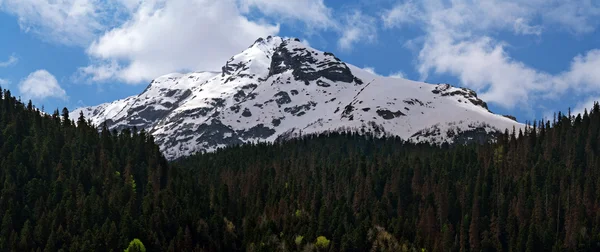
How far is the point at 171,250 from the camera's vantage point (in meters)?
197

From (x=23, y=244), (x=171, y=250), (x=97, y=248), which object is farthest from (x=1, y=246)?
(x=171, y=250)

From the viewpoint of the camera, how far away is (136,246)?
194m

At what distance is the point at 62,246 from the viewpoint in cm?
19475

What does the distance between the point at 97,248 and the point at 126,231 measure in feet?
31.6

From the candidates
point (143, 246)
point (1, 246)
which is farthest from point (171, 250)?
point (1, 246)

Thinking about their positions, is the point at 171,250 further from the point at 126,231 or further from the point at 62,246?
the point at 62,246

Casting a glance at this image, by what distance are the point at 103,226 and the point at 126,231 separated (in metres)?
6.13

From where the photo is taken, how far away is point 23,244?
7638 inches

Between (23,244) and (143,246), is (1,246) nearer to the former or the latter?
(23,244)

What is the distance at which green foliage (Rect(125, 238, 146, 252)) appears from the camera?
193 meters

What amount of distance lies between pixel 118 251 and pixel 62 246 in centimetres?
1393

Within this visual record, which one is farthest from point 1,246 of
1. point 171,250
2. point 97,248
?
point 171,250

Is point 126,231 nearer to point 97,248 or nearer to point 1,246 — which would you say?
point 97,248

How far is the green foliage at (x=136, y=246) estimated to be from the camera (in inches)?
7598
